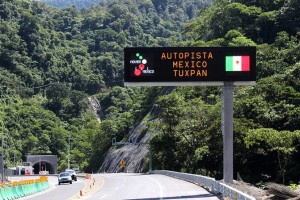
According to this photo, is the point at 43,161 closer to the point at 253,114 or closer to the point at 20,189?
the point at 253,114

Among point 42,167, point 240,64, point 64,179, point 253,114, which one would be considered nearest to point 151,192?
point 240,64

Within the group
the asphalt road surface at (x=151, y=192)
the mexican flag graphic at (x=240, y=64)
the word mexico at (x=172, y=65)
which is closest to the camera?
the asphalt road surface at (x=151, y=192)

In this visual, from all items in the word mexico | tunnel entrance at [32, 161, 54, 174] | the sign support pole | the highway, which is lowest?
tunnel entrance at [32, 161, 54, 174]

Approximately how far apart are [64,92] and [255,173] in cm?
13398

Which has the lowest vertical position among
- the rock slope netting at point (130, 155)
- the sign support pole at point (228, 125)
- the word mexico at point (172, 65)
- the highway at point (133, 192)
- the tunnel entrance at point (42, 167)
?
the tunnel entrance at point (42, 167)

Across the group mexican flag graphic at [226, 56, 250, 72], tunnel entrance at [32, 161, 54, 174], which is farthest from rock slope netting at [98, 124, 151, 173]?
mexican flag graphic at [226, 56, 250, 72]

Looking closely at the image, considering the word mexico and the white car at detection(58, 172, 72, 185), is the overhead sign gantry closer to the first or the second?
the word mexico

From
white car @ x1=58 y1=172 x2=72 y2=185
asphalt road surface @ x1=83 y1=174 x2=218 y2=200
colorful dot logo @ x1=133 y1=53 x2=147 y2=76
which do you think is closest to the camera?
asphalt road surface @ x1=83 y1=174 x2=218 y2=200

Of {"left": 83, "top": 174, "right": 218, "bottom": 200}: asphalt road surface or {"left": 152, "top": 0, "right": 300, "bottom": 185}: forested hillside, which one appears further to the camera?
{"left": 152, "top": 0, "right": 300, "bottom": 185}: forested hillside

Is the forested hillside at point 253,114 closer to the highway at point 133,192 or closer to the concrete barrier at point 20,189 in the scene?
the highway at point 133,192

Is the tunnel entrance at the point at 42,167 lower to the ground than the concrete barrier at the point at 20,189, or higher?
lower

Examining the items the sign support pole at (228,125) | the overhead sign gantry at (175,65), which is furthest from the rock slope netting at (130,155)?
the overhead sign gantry at (175,65)

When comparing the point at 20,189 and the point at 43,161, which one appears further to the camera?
the point at 43,161

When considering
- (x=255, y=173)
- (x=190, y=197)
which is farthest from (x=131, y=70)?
(x=255, y=173)
